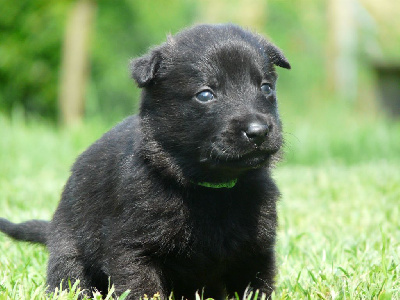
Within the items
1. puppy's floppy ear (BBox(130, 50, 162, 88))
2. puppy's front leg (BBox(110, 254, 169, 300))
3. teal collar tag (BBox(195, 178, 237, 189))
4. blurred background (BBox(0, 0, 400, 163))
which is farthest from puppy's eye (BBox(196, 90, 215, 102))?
blurred background (BBox(0, 0, 400, 163))

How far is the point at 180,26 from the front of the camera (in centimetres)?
1639

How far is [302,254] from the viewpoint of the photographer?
397 cm

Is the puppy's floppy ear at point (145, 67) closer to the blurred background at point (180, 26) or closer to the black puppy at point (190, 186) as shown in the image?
the black puppy at point (190, 186)

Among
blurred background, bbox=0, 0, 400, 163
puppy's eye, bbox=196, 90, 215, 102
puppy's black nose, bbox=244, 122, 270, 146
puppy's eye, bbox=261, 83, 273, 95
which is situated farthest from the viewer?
blurred background, bbox=0, 0, 400, 163

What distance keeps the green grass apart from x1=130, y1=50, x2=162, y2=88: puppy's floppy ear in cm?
76

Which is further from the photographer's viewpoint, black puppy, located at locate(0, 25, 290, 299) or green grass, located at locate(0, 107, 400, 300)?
green grass, located at locate(0, 107, 400, 300)

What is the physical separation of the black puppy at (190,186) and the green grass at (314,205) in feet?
0.88

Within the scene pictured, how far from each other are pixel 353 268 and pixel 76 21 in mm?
10426

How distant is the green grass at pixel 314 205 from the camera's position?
3143 millimetres

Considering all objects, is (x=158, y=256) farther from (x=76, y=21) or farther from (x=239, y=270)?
(x=76, y=21)

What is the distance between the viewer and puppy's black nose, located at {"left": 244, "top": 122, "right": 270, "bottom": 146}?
2.80 m

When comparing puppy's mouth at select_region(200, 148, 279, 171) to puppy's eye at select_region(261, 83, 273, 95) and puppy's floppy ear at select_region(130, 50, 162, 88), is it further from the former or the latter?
puppy's floppy ear at select_region(130, 50, 162, 88)

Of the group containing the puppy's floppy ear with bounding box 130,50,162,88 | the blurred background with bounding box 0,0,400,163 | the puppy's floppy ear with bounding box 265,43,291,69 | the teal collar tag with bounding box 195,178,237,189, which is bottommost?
the blurred background with bounding box 0,0,400,163

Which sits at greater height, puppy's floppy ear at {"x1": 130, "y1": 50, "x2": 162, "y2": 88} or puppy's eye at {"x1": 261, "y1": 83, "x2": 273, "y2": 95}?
puppy's floppy ear at {"x1": 130, "y1": 50, "x2": 162, "y2": 88}
